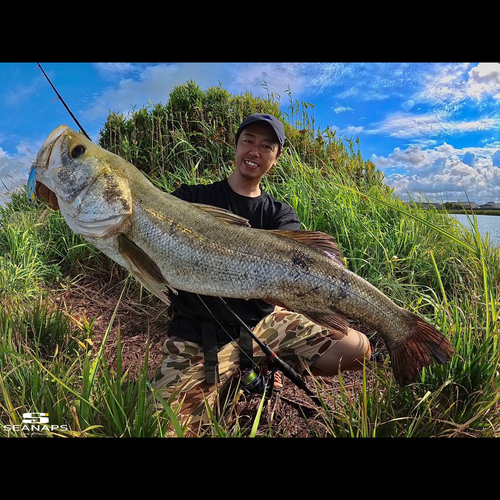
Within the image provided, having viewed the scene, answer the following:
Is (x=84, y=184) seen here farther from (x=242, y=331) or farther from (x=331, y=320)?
(x=331, y=320)

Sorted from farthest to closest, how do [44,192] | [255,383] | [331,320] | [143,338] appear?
[143,338], [255,383], [44,192], [331,320]

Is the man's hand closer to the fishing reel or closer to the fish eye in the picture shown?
the fish eye

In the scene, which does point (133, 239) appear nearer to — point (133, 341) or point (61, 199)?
point (61, 199)

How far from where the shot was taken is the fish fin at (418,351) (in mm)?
1736

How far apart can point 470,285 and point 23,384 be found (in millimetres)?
3100

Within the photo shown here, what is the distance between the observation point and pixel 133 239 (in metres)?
1.82

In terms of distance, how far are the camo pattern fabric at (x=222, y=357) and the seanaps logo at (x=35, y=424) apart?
0.60 meters

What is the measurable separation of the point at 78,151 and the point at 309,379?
2115mm

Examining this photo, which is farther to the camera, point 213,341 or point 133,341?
point 133,341

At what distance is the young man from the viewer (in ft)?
7.54

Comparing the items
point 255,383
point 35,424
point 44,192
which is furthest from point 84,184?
point 255,383

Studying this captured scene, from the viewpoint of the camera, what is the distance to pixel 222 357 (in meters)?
2.41

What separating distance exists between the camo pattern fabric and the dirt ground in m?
0.15
